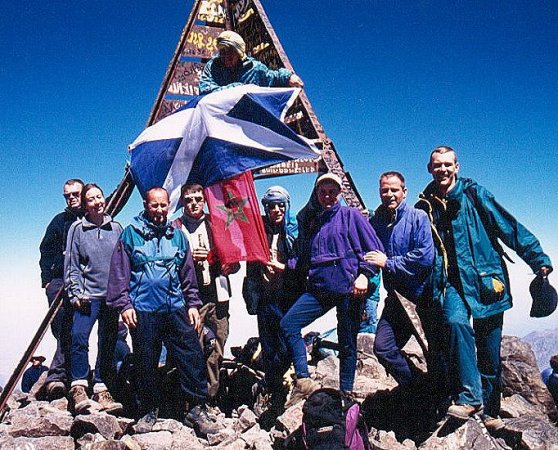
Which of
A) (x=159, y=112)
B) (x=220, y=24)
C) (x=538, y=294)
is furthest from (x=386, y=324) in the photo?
(x=220, y=24)

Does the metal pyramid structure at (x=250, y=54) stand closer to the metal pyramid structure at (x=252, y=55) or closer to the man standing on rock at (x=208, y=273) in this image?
the metal pyramid structure at (x=252, y=55)

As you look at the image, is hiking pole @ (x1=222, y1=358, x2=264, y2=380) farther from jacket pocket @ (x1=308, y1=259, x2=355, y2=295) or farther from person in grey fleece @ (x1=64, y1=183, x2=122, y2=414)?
jacket pocket @ (x1=308, y1=259, x2=355, y2=295)

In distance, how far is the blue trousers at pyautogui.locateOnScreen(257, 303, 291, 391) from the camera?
5.29m

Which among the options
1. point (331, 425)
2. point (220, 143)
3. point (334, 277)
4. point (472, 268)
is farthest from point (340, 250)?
point (220, 143)

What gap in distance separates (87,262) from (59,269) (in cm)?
127

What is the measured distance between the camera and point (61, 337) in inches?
251

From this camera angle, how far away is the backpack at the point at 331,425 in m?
3.94

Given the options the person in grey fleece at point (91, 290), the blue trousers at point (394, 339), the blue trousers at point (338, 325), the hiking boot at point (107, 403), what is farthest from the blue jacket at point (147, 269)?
the blue trousers at point (394, 339)

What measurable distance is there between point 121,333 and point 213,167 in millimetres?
4456

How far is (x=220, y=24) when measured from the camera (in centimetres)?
804

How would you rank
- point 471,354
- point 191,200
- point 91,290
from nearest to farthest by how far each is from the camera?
point 471,354 → point 91,290 → point 191,200

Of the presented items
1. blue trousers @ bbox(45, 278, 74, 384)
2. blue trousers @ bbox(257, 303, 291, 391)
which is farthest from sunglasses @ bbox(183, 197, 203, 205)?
blue trousers @ bbox(45, 278, 74, 384)

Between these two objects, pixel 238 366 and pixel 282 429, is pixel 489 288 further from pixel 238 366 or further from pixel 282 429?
pixel 238 366

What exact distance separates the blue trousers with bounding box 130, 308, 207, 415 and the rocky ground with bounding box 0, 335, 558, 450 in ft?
0.97
